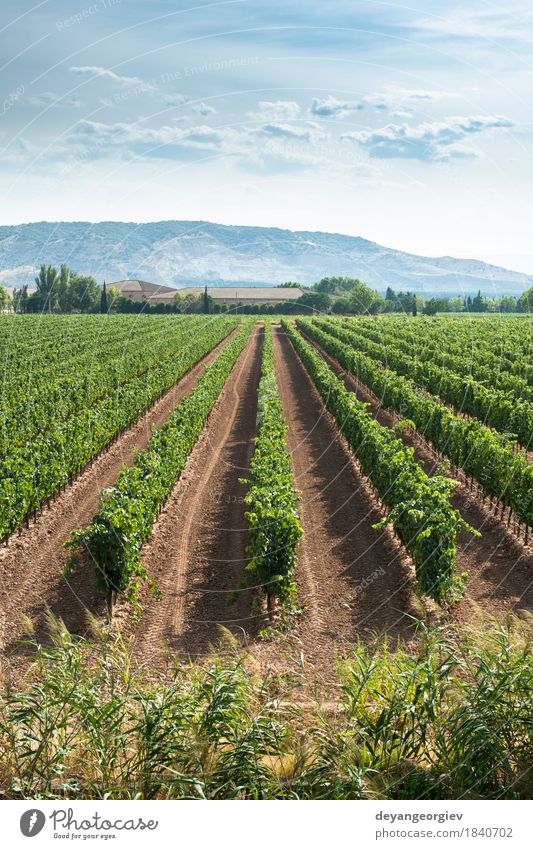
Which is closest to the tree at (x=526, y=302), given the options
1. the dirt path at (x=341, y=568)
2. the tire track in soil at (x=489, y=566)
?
the dirt path at (x=341, y=568)

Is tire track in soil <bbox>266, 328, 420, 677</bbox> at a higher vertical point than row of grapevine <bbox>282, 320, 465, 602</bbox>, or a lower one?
lower

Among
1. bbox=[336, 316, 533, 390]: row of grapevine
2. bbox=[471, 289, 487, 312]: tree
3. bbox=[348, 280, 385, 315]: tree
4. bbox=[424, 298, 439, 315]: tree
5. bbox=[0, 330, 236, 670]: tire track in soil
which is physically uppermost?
bbox=[471, 289, 487, 312]: tree

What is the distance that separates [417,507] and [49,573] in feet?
31.9

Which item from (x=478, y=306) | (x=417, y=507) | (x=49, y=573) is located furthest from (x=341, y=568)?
(x=478, y=306)

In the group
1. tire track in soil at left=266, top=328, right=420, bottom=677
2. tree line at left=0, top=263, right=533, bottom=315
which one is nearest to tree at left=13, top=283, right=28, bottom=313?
tree line at left=0, top=263, right=533, bottom=315

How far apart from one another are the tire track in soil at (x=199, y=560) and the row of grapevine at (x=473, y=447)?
7.91 meters

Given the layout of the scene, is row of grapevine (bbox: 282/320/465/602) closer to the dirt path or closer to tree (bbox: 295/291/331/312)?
the dirt path

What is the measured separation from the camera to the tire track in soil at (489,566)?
16531 millimetres

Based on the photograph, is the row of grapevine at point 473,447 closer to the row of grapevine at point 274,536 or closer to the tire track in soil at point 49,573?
the row of grapevine at point 274,536

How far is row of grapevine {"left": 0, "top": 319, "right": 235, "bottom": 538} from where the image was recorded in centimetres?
1986

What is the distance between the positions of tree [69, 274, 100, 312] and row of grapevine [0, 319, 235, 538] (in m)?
119

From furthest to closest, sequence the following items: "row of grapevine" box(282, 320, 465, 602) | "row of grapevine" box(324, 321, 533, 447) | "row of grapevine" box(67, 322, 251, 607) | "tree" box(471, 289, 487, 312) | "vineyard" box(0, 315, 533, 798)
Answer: "tree" box(471, 289, 487, 312)
"row of grapevine" box(324, 321, 533, 447)
"row of grapevine" box(282, 320, 465, 602)
"row of grapevine" box(67, 322, 251, 607)
"vineyard" box(0, 315, 533, 798)
